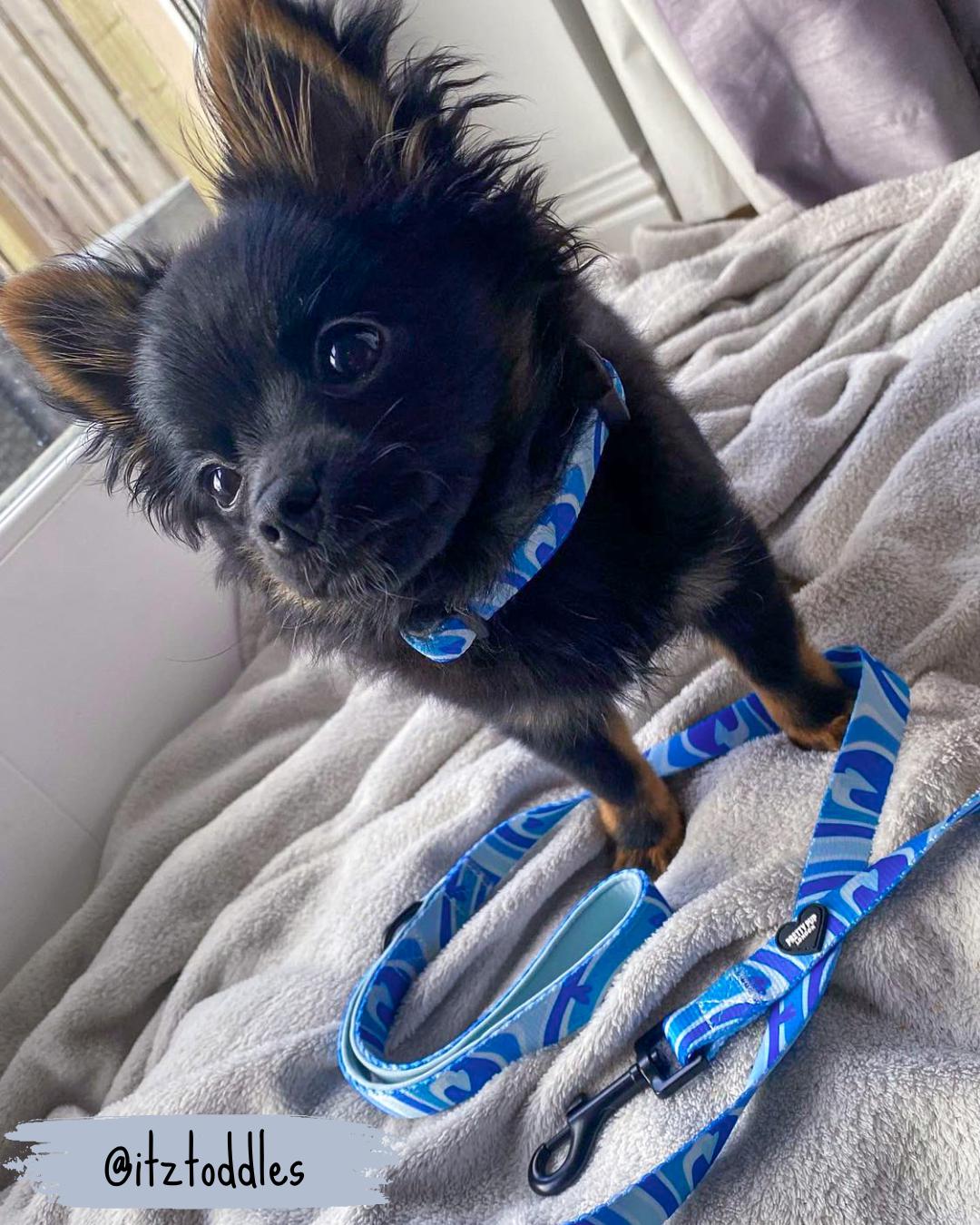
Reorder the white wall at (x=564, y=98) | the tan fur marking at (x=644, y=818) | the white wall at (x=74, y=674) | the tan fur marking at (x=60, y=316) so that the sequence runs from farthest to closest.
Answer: the white wall at (x=564, y=98) → the white wall at (x=74, y=674) → the tan fur marking at (x=644, y=818) → the tan fur marking at (x=60, y=316)

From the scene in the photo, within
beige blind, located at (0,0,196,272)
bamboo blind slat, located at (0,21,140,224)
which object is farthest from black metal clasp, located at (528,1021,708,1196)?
bamboo blind slat, located at (0,21,140,224)

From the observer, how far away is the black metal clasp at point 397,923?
137 centimetres

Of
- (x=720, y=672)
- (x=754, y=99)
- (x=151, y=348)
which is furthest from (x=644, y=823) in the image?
(x=754, y=99)

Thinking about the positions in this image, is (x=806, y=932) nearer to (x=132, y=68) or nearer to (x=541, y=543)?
(x=541, y=543)

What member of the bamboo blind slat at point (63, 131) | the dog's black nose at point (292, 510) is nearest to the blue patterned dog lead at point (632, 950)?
the dog's black nose at point (292, 510)

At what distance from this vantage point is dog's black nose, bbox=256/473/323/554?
3.17 ft

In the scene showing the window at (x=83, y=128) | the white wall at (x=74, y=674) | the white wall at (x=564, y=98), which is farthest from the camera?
the white wall at (x=564, y=98)

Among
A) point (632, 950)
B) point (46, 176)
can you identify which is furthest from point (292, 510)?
point (46, 176)

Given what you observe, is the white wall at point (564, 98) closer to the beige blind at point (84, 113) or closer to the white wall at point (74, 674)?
the beige blind at point (84, 113)

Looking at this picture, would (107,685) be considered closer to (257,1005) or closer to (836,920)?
(257,1005)

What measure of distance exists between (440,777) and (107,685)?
32.5 inches

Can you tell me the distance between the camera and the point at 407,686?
131cm

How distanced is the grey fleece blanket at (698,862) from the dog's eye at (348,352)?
0.56 metres

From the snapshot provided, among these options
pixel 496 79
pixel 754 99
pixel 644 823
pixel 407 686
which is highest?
pixel 496 79
